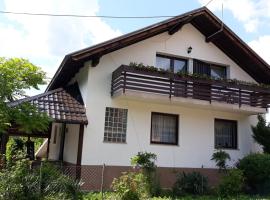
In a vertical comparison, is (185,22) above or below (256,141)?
above

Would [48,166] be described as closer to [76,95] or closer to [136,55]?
[76,95]

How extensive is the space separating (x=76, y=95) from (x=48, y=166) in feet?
16.1

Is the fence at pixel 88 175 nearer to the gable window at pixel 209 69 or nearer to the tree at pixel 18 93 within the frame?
the tree at pixel 18 93

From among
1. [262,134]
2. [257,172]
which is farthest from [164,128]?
[262,134]

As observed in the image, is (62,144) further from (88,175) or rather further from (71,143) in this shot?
(88,175)

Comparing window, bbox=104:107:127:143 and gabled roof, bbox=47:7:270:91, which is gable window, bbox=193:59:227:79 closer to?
A: gabled roof, bbox=47:7:270:91

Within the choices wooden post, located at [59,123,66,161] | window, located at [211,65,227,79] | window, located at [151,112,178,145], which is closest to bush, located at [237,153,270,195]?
window, located at [151,112,178,145]

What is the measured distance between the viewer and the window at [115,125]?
13.2 meters

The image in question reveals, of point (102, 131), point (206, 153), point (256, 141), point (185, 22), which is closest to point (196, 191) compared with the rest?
point (206, 153)

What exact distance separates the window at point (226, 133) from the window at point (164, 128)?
2.26 meters

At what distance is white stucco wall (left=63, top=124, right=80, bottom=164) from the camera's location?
45.1ft

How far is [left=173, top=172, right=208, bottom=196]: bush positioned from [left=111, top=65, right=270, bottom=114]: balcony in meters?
3.12

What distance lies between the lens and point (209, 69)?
52.9 ft

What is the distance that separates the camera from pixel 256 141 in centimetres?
1552
